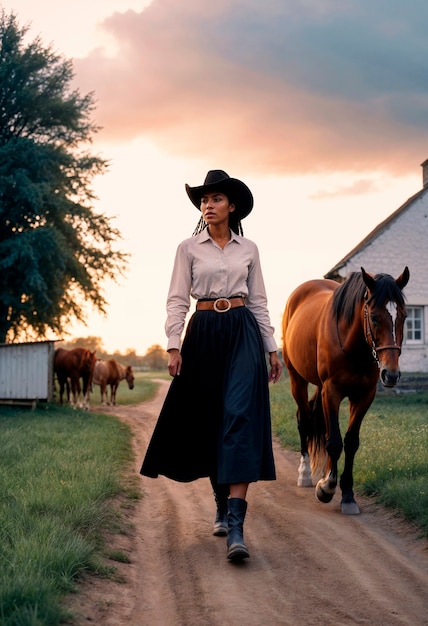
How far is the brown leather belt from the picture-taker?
5035 mm

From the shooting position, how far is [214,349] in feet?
16.5

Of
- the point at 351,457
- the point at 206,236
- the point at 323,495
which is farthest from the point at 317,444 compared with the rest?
the point at 206,236

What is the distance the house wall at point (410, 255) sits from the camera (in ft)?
73.4

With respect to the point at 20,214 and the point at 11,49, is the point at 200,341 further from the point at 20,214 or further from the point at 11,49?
the point at 11,49

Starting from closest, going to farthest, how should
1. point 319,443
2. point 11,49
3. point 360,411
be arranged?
point 360,411
point 319,443
point 11,49

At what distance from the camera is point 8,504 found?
550 cm

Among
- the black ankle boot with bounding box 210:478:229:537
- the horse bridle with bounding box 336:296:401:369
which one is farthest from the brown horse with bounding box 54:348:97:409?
the black ankle boot with bounding box 210:478:229:537

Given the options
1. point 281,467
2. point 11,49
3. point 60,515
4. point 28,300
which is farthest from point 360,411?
point 11,49

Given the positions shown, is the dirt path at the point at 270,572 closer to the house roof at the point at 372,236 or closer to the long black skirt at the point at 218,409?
the long black skirt at the point at 218,409

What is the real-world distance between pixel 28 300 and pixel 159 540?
18.0 m

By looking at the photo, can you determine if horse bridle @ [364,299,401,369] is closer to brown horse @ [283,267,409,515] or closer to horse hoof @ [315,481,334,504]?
brown horse @ [283,267,409,515]

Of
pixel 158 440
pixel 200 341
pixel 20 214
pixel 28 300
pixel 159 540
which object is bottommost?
pixel 159 540

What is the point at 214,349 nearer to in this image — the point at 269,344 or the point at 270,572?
the point at 269,344

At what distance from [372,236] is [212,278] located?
60.0 ft
